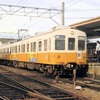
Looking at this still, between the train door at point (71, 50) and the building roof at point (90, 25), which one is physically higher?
the building roof at point (90, 25)

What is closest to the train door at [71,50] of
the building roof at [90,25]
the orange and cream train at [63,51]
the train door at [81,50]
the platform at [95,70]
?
the orange and cream train at [63,51]

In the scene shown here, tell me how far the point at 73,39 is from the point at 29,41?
591 cm

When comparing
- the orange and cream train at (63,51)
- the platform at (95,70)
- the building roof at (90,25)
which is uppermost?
the building roof at (90,25)

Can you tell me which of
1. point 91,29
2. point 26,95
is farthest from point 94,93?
point 91,29

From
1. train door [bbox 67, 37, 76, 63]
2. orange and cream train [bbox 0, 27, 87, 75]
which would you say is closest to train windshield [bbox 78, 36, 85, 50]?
orange and cream train [bbox 0, 27, 87, 75]

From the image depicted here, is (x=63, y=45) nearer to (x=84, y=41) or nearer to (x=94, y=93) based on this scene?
(x=84, y=41)

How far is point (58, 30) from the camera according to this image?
688 inches

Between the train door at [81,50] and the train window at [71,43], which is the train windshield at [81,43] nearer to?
the train door at [81,50]

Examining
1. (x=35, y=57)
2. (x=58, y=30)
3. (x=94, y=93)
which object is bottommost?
(x=94, y=93)

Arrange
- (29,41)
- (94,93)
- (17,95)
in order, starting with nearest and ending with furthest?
(17,95) < (94,93) < (29,41)

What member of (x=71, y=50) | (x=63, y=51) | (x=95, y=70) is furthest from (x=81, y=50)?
(x=95, y=70)

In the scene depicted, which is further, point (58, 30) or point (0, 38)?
point (0, 38)

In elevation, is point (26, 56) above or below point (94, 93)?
above

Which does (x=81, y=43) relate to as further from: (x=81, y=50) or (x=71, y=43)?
(x=71, y=43)
